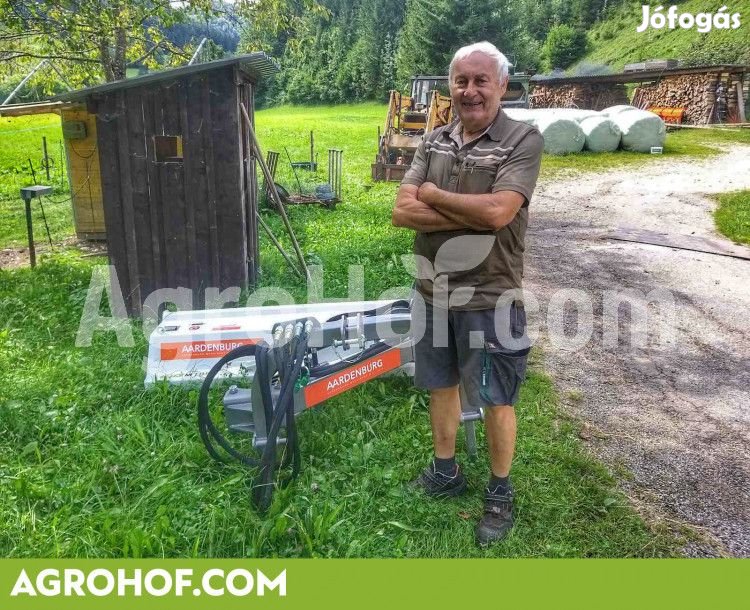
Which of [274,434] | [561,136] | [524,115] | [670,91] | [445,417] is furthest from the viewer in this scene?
[670,91]

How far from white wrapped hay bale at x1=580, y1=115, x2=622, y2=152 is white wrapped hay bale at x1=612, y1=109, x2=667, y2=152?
0.84 ft

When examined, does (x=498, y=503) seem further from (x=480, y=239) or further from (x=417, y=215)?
(x=417, y=215)

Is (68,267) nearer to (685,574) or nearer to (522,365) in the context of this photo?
(522,365)

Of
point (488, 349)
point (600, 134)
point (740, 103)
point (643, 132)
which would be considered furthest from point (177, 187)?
point (740, 103)

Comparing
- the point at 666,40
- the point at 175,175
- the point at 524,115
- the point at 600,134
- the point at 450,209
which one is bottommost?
the point at 175,175

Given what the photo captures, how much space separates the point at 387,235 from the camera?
27.9 ft

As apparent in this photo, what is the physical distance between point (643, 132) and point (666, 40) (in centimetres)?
3076

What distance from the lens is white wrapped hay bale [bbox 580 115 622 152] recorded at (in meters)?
17.2

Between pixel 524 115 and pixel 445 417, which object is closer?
pixel 445 417

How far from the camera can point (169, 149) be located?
5.56 metres

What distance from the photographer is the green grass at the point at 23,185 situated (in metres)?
9.24

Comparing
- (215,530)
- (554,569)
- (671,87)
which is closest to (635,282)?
(554,569)

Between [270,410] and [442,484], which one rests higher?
[270,410]

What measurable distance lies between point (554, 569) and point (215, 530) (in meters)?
1.43
